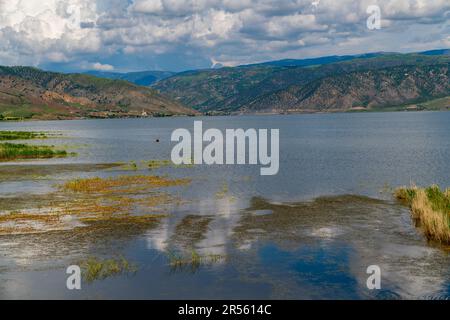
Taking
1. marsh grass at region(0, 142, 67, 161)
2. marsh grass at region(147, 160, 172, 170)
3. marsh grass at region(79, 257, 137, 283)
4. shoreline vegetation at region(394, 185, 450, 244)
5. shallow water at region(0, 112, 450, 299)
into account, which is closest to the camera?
shallow water at region(0, 112, 450, 299)

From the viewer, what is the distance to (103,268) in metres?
30.5

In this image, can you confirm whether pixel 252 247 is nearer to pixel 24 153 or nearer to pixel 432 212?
pixel 432 212

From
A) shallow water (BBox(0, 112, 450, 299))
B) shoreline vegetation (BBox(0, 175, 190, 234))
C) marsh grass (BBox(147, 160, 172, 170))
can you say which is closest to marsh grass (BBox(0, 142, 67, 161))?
marsh grass (BBox(147, 160, 172, 170))

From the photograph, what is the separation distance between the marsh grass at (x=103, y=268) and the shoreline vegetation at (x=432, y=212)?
20.3m

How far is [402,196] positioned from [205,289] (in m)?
32.4

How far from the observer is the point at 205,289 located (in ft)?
88.9

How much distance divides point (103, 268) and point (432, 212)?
23.6 meters

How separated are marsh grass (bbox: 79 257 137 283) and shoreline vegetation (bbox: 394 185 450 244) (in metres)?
20.3

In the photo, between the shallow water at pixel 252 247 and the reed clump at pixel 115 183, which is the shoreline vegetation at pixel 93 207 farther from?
the shallow water at pixel 252 247

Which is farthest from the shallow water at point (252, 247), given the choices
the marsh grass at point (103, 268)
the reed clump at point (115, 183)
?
the reed clump at point (115, 183)

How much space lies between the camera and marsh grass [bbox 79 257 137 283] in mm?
29250

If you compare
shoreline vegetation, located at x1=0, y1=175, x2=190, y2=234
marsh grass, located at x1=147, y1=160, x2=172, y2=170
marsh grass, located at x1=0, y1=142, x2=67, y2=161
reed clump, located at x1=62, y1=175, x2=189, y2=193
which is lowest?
shoreline vegetation, located at x1=0, y1=175, x2=190, y2=234

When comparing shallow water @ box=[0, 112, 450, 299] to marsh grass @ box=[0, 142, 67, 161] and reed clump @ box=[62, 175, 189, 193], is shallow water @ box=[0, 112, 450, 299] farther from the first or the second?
marsh grass @ box=[0, 142, 67, 161]
